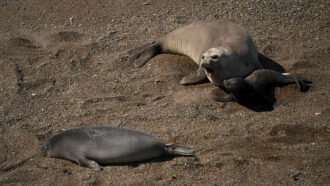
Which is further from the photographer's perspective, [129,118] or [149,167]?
[129,118]

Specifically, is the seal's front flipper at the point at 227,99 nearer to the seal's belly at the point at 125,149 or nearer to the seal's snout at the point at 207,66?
the seal's snout at the point at 207,66

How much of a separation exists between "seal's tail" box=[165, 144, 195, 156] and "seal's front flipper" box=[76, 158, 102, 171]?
633 mm

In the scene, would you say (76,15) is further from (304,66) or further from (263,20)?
(304,66)

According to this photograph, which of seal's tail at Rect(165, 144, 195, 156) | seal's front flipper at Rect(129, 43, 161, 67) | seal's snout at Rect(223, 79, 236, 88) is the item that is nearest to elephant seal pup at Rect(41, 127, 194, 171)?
seal's tail at Rect(165, 144, 195, 156)

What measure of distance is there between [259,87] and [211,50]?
833mm

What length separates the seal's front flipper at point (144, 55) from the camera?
19.4ft

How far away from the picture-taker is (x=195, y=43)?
6.07 meters

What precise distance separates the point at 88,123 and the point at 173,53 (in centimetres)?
223

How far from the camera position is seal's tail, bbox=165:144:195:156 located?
3775 millimetres

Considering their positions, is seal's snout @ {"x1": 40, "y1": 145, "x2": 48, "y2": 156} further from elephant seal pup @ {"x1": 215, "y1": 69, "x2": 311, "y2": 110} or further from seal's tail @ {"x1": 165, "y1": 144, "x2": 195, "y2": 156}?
elephant seal pup @ {"x1": 215, "y1": 69, "x2": 311, "y2": 110}

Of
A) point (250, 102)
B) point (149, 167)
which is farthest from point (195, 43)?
point (149, 167)

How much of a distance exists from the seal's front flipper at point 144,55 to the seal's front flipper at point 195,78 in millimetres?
832

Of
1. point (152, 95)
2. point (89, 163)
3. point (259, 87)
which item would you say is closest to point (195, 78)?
point (152, 95)

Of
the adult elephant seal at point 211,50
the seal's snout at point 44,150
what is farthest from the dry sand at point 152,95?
the adult elephant seal at point 211,50
